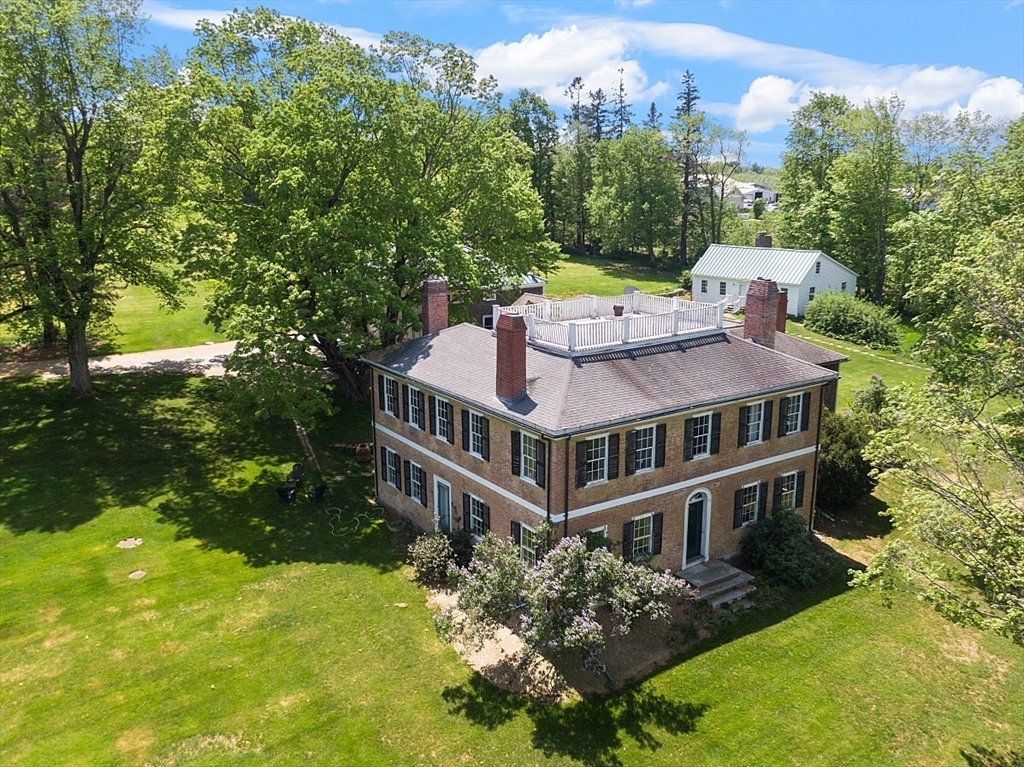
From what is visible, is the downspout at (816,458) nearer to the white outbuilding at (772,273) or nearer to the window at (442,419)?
the window at (442,419)

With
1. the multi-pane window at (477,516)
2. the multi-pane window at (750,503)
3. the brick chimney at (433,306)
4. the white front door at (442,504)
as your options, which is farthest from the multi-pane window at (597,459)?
the brick chimney at (433,306)

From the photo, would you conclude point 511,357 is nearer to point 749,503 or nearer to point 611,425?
point 611,425

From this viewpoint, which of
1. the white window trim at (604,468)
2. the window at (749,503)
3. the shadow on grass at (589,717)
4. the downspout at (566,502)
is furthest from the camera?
the window at (749,503)

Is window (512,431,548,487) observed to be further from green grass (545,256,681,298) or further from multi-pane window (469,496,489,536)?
green grass (545,256,681,298)

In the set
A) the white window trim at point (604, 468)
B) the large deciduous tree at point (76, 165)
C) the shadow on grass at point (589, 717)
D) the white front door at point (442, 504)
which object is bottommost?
the shadow on grass at point (589, 717)

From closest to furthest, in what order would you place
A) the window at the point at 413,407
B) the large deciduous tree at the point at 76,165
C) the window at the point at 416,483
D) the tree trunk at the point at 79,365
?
the window at the point at 413,407 < the window at the point at 416,483 < the large deciduous tree at the point at 76,165 < the tree trunk at the point at 79,365

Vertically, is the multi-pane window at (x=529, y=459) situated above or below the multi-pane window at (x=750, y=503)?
above

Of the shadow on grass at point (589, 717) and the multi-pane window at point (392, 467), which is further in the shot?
the multi-pane window at point (392, 467)
